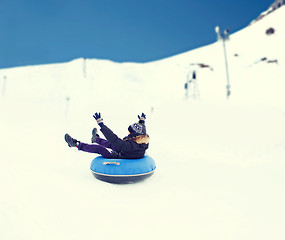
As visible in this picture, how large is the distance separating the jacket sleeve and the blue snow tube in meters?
0.26

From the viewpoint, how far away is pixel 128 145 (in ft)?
13.6

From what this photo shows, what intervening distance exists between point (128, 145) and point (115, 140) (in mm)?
303

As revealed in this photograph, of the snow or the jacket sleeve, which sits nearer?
the snow

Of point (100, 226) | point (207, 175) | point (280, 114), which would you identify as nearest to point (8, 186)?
point (100, 226)

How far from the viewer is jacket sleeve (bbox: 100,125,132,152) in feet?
13.0

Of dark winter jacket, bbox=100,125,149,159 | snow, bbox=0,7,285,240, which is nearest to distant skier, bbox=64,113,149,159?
dark winter jacket, bbox=100,125,149,159

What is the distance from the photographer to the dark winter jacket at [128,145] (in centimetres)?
402

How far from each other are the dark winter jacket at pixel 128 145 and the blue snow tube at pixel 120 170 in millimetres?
178

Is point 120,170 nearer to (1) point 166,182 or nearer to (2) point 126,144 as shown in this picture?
(2) point 126,144

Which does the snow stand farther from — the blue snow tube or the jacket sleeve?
the jacket sleeve

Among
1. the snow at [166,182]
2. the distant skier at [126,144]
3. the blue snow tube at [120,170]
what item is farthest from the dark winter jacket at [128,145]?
the snow at [166,182]

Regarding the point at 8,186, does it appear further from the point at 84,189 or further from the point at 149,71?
the point at 149,71

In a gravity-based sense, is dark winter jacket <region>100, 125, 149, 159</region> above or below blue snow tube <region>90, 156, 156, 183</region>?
above

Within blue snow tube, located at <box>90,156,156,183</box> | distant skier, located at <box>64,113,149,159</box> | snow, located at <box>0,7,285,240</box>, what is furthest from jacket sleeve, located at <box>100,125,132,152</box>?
snow, located at <box>0,7,285,240</box>
